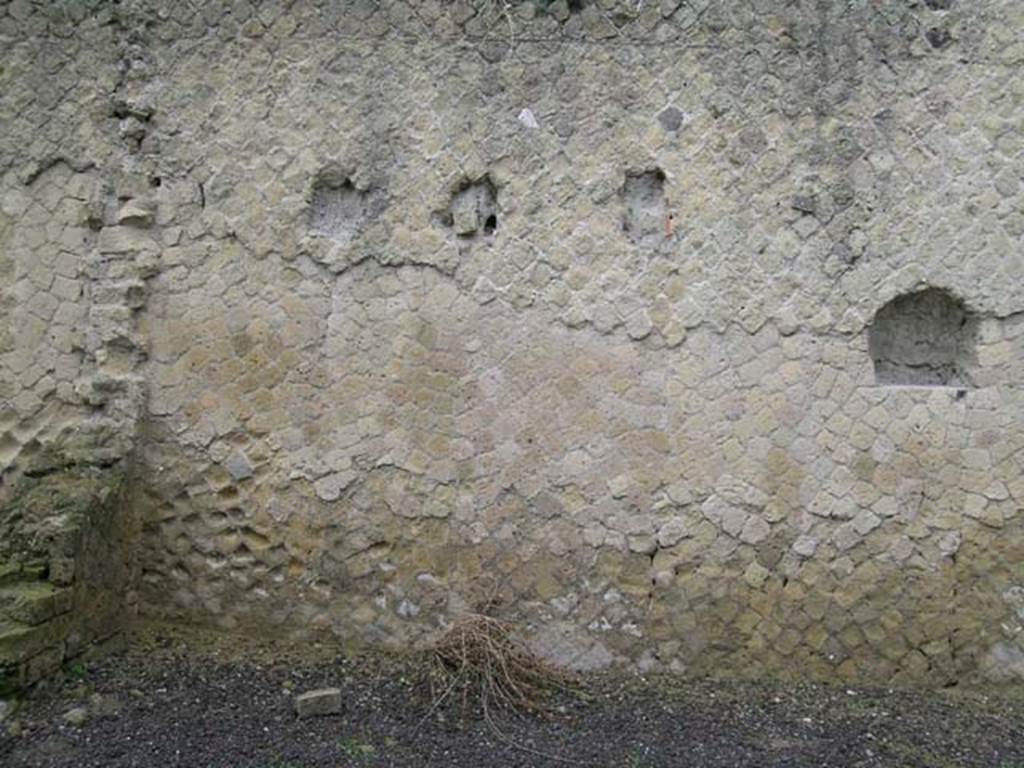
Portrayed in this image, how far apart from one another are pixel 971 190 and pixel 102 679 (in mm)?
4277

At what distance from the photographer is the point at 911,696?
4.36 meters

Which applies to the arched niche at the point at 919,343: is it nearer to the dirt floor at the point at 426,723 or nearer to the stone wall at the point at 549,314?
the stone wall at the point at 549,314

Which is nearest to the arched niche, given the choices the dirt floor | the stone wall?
the stone wall

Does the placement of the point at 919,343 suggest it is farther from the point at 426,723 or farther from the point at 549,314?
the point at 426,723

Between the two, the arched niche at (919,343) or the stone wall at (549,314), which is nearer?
the stone wall at (549,314)

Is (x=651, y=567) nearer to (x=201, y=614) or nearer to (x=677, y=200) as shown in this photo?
(x=677, y=200)

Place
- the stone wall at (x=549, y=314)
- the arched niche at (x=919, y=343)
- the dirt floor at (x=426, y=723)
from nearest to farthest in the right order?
the dirt floor at (x=426, y=723) < the stone wall at (x=549, y=314) < the arched niche at (x=919, y=343)

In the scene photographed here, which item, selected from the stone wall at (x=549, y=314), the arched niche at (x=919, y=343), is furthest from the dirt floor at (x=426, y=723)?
the arched niche at (x=919, y=343)

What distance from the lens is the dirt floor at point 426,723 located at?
3.74 metres

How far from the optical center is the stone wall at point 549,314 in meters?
4.44

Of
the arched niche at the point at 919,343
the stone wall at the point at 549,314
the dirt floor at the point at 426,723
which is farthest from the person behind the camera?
the arched niche at the point at 919,343

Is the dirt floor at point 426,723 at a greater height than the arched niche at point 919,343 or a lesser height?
lesser

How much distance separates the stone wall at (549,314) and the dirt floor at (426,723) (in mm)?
200

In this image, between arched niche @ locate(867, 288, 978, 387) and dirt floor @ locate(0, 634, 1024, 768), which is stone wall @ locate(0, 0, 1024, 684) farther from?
dirt floor @ locate(0, 634, 1024, 768)
